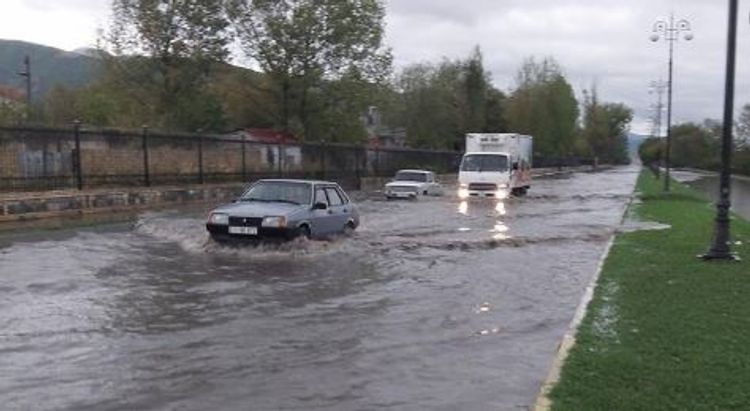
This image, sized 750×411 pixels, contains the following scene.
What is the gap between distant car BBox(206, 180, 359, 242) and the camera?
15.9 metres

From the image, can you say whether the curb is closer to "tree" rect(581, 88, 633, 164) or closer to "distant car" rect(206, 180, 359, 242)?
"distant car" rect(206, 180, 359, 242)

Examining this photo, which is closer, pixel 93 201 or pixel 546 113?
pixel 93 201

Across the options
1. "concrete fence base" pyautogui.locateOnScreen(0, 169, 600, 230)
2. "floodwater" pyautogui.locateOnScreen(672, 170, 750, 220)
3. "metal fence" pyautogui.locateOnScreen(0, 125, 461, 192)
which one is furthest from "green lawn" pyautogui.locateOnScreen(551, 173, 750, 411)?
"floodwater" pyautogui.locateOnScreen(672, 170, 750, 220)

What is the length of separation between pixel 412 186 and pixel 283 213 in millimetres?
24466

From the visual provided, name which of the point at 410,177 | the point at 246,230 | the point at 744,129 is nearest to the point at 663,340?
the point at 246,230

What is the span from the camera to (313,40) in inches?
1892

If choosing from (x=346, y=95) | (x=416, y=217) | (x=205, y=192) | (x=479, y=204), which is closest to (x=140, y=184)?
(x=205, y=192)

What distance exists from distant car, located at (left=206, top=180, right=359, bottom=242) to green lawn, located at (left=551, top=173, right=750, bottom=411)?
18.0ft

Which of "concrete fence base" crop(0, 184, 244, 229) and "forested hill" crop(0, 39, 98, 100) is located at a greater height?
"forested hill" crop(0, 39, 98, 100)

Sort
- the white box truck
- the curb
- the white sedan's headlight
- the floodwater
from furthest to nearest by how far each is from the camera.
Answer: the floodwater
the white box truck
the white sedan's headlight
the curb

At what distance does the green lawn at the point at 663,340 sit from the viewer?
638 cm

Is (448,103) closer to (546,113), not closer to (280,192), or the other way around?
(546,113)

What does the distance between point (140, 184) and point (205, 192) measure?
3113mm

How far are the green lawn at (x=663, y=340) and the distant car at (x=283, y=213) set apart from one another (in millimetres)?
5497
